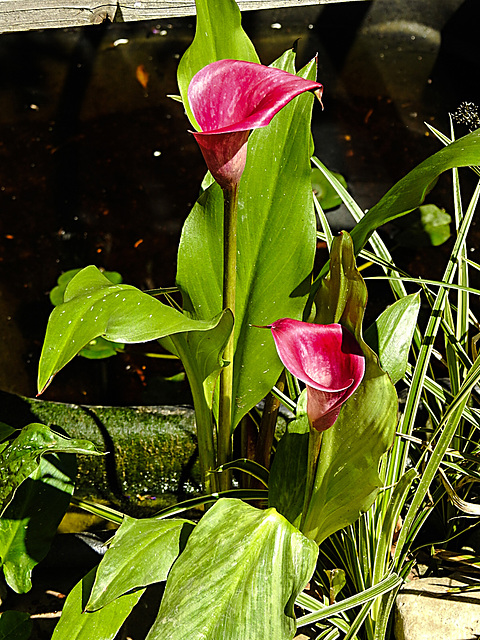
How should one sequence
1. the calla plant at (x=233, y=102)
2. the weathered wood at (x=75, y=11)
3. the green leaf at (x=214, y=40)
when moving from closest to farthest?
the calla plant at (x=233, y=102), the green leaf at (x=214, y=40), the weathered wood at (x=75, y=11)

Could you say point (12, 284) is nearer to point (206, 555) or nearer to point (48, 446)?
point (48, 446)

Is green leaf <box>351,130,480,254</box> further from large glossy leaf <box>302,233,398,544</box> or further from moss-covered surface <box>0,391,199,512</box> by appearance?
moss-covered surface <box>0,391,199,512</box>

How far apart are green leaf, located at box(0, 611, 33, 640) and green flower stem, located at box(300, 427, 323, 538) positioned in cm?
37

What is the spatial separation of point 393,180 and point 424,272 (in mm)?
278

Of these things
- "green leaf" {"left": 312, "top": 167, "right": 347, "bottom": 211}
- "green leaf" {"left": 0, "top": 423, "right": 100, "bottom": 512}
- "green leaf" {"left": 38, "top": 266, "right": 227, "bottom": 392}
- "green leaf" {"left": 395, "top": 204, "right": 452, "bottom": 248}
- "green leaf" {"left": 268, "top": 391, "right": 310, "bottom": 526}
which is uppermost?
"green leaf" {"left": 38, "top": 266, "right": 227, "bottom": 392}

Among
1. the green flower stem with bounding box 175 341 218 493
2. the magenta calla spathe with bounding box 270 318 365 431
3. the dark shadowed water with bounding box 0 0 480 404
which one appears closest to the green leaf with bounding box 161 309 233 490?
the green flower stem with bounding box 175 341 218 493

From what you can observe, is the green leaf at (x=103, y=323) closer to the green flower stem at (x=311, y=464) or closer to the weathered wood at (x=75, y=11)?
the green flower stem at (x=311, y=464)

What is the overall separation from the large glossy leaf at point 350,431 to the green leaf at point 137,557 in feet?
0.50

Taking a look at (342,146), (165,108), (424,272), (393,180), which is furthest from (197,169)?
(424,272)

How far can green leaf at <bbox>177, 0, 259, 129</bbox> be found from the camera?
27.7 inches

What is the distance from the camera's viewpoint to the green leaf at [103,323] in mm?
511

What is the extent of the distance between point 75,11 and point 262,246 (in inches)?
27.3

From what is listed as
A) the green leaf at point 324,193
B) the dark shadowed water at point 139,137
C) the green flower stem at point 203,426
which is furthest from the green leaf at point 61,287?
the green flower stem at point 203,426

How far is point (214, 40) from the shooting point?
72cm
